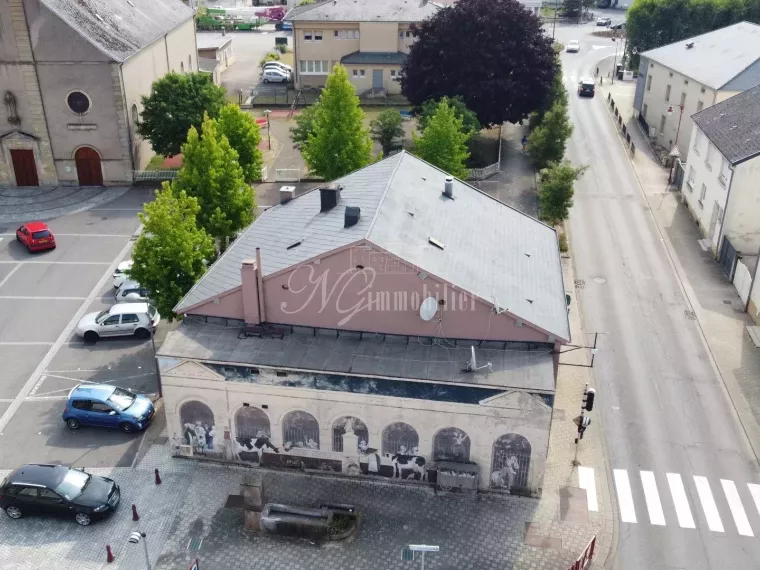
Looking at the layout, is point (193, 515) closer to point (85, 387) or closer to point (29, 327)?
point (85, 387)

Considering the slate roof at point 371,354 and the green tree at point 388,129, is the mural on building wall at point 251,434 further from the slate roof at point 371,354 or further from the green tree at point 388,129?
the green tree at point 388,129

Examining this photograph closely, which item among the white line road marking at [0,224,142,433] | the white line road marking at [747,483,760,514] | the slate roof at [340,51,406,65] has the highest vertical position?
the slate roof at [340,51,406,65]

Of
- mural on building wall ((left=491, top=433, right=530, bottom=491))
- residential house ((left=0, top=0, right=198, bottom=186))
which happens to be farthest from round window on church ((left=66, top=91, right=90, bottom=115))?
mural on building wall ((left=491, top=433, right=530, bottom=491))

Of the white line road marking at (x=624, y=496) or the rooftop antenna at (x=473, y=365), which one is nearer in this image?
the rooftop antenna at (x=473, y=365)

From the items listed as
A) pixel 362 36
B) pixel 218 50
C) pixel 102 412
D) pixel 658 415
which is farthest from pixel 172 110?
pixel 658 415

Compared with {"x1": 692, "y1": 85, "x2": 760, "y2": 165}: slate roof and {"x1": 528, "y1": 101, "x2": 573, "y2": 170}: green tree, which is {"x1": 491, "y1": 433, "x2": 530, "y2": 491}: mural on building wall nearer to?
{"x1": 692, "y1": 85, "x2": 760, "y2": 165}: slate roof

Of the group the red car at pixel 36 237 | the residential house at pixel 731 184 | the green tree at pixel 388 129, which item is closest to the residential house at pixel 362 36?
the green tree at pixel 388 129
